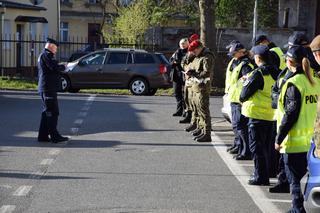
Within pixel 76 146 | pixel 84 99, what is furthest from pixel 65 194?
pixel 84 99

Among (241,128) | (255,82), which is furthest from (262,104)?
(241,128)

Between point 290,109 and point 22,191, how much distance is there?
3579 mm

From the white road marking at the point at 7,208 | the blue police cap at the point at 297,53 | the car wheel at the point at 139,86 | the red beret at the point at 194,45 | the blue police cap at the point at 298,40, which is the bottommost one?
the car wheel at the point at 139,86

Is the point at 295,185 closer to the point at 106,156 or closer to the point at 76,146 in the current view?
the point at 106,156

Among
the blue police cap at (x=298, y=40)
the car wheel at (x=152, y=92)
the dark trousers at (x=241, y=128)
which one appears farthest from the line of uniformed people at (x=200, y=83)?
the car wheel at (x=152, y=92)

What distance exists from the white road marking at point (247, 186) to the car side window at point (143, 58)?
40.6 feet

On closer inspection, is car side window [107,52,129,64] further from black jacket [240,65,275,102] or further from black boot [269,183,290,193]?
black boot [269,183,290,193]

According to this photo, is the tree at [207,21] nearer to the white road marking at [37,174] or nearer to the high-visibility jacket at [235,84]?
the high-visibility jacket at [235,84]

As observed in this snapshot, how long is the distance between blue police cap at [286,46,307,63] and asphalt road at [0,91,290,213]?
6.19 feet

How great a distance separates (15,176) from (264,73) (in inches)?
146

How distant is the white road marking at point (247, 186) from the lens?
7.74 metres

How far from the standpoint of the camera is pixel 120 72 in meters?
24.4

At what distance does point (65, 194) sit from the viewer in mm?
8102

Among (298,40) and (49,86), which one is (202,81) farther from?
(298,40)
